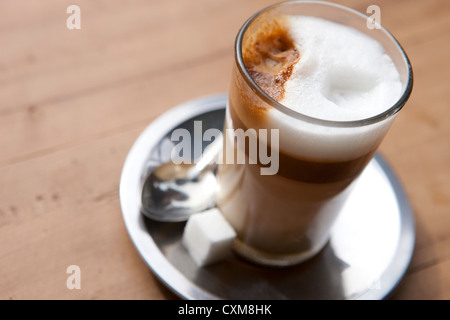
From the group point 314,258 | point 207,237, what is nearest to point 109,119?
point 207,237

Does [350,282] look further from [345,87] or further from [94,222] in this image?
[94,222]

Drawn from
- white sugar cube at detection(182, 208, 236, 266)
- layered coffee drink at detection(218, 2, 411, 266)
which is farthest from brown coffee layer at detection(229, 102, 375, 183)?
white sugar cube at detection(182, 208, 236, 266)

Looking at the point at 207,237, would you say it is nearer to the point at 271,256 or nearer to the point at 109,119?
the point at 271,256

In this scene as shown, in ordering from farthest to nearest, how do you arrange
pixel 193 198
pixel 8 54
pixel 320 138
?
1. pixel 8 54
2. pixel 193 198
3. pixel 320 138

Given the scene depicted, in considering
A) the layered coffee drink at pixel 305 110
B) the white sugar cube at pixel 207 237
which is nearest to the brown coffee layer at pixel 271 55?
the layered coffee drink at pixel 305 110

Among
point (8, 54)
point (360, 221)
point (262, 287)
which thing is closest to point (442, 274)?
point (360, 221)

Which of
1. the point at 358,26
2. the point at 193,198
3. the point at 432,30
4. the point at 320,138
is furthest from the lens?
the point at 432,30

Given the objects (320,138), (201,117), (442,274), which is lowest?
(442,274)
